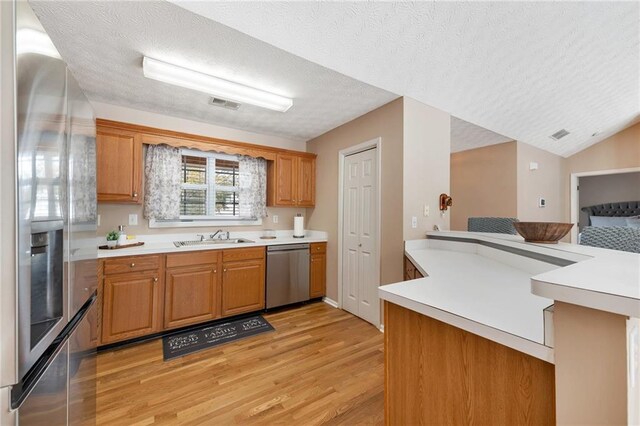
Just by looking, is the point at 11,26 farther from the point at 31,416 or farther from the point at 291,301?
the point at 291,301

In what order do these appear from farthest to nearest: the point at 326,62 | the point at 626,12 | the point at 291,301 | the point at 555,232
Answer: the point at 291,301, the point at 326,62, the point at 626,12, the point at 555,232

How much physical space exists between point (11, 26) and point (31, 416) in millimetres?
1020

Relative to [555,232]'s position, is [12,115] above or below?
above

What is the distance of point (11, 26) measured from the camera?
60 centimetres

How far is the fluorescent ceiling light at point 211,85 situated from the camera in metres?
1.92

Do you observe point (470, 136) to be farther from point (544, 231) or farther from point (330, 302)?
point (330, 302)

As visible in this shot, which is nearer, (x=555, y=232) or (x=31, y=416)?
(x=31, y=416)

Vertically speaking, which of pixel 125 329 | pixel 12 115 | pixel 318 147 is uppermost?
pixel 318 147

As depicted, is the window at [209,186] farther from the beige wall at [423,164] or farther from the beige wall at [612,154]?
the beige wall at [612,154]

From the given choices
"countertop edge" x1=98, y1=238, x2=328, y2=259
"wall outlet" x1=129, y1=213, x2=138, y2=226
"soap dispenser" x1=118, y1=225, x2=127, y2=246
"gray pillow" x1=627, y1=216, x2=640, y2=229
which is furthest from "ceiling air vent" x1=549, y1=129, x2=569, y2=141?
"soap dispenser" x1=118, y1=225, x2=127, y2=246

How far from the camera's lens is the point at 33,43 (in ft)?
2.25

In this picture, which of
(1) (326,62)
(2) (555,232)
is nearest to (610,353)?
(2) (555,232)

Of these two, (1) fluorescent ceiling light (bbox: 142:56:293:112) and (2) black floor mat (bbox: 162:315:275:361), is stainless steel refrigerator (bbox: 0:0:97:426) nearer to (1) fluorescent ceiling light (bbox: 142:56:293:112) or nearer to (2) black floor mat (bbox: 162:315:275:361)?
(1) fluorescent ceiling light (bbox: 142:56:293:112)

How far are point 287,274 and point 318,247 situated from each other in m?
0.59
